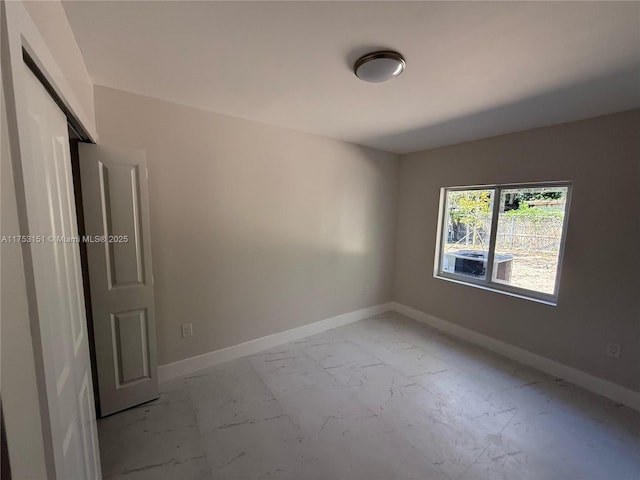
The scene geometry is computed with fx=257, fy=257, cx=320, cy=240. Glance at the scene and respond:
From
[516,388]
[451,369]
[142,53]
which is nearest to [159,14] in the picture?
[142,53]

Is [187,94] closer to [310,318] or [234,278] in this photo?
[234,278]

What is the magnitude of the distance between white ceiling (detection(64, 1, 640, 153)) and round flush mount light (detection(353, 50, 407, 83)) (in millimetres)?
46

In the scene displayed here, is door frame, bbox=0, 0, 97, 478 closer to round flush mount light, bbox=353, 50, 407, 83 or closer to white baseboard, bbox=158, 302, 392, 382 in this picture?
round flush mount light, bbox=353, 50, 407, 83

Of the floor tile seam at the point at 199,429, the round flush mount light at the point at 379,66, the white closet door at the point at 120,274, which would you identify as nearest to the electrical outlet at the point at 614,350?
the round flush mount light at the point at 379,66

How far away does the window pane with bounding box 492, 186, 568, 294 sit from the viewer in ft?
8.62

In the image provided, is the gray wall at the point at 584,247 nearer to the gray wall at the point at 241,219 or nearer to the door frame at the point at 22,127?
the gray wall at the point at 241,219

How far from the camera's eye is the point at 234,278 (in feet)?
8.66

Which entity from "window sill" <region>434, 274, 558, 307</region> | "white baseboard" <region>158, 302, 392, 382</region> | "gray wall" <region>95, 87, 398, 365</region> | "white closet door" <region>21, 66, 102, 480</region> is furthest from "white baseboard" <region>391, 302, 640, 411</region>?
"white closet door" <region>21, 66, 102, 480</region>

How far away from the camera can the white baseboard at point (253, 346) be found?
2375mm

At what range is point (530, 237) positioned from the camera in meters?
2.79

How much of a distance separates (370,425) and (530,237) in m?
2.53

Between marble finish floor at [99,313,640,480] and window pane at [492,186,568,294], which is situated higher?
window pane at [492,186,568,294]

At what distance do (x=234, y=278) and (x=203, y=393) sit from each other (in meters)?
1.02

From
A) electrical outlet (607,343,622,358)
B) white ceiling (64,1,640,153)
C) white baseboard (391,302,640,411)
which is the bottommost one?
white baseboard (391,302,640,411)
